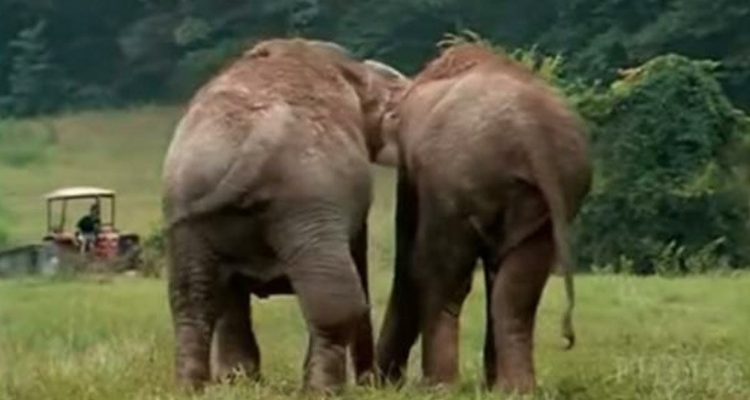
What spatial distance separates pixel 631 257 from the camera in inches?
999

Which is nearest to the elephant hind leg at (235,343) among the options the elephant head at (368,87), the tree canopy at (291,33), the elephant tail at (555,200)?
the elephant head at (368,87)

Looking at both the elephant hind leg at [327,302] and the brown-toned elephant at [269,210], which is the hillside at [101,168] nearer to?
the brown-toned elephant at [269,210]

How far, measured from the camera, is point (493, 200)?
796 centimetres

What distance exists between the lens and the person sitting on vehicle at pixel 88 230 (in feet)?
91.5

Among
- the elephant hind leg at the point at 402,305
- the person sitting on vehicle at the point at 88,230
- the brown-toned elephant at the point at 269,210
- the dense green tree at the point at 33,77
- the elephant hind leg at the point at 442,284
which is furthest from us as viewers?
the dense green tree at the point at 33,77

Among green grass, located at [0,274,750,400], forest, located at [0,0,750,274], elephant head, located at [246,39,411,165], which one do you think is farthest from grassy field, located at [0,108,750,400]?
forest, located at [0,0,750,274]

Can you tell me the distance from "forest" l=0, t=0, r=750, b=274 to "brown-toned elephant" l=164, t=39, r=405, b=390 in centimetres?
1645

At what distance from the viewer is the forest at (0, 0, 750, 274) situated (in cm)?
2695

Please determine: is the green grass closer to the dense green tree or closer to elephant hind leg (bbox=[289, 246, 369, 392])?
elephant hind leg (bbox=[289, 246, 369, 392])

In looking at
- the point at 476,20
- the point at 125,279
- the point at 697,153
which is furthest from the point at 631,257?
the point at 476,20

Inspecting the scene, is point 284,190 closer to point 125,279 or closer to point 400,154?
point 400,154

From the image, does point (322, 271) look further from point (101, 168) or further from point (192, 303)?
point (101, 168)

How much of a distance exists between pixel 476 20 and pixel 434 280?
3766 centimetres

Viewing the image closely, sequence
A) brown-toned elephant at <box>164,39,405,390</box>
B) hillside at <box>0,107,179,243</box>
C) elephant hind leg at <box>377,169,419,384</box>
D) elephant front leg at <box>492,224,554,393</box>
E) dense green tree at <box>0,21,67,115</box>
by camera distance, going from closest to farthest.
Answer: brown-toned elephant at <box>164,39,405,390</box> < elephant front leg at <box>492,224,554,393</box> < elephant hind leg at <box>377,169,419,384</box> < hillside at <box>0,107,179,243</box> < dense green tree at <box>0,21,67,115</box>
